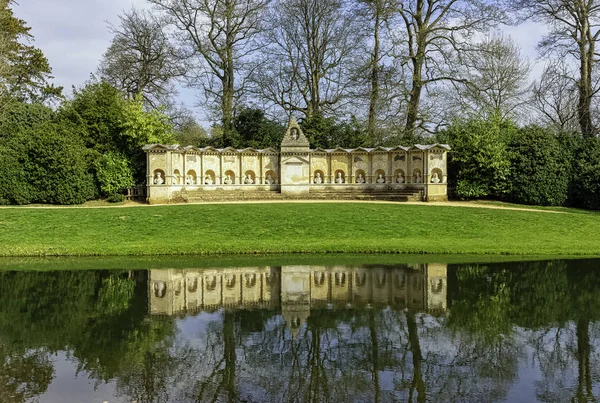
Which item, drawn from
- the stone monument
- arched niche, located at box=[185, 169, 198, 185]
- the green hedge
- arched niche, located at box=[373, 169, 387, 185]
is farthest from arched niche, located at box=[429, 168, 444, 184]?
the green hedge

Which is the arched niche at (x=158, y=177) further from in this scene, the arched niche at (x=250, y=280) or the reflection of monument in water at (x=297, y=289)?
the arched niche at (x=250, y=280)

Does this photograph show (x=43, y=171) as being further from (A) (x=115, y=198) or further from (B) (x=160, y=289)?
(B) (x=160, y=289)

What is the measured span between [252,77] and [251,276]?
28.3 m

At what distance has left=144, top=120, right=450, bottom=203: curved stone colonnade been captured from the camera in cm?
2723

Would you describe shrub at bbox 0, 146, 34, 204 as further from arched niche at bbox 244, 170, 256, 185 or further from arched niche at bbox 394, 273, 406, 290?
arched niche at bbox 394, 273, 406, 290

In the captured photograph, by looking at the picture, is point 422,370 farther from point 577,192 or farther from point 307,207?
point 577,192

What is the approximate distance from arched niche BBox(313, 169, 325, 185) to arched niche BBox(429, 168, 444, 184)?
6728 millimetres

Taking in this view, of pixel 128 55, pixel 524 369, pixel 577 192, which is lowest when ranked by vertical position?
pixel 524 369

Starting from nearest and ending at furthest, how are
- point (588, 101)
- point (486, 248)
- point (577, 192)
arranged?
1. point (486, 248)
2. point (577, 192)
3. point (588, 101)

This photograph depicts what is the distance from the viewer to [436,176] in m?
26.7

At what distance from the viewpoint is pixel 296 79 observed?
3722 centimetres

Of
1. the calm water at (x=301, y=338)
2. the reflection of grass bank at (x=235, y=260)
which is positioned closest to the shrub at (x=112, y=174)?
the reflection of grass bank at (x=235, y=260)

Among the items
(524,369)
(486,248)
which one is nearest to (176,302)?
(524,369)

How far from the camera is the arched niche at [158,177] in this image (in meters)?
25.9
